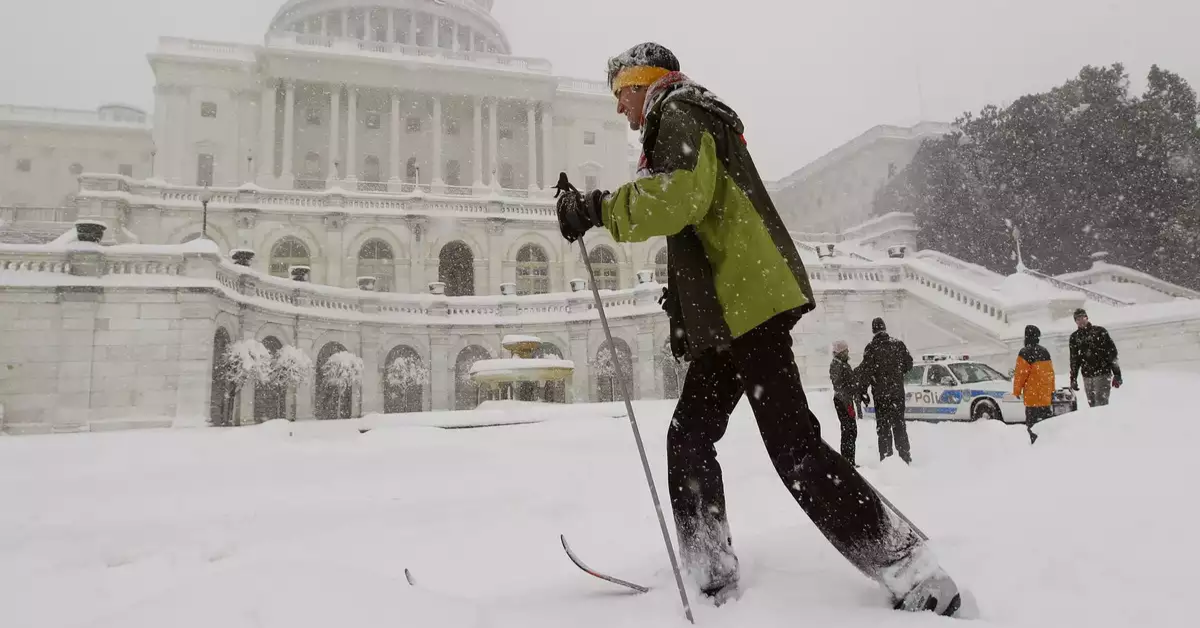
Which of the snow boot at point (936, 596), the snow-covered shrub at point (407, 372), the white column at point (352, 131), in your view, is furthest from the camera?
the white column at point (352, 131)

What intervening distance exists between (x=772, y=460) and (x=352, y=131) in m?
52.2

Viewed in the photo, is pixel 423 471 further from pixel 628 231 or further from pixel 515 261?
pixel 515 261

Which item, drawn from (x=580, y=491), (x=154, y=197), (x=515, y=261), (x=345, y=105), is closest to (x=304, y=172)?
(x=345, y=105)

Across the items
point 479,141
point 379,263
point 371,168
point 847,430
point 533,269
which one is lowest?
point 847,430

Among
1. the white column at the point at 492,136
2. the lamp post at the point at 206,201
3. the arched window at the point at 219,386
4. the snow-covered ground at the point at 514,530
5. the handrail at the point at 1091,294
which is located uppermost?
the white column at the point at 492,136

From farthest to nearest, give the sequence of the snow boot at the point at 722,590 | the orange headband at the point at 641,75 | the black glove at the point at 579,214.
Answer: the orange headband at the point at 641,75, the black glove at the point at 579,214, the snow boot at the point at 722,590

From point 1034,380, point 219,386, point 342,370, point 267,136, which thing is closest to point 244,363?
point 219,386

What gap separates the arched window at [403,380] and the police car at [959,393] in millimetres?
15938

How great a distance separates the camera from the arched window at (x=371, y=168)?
Result: 172ft

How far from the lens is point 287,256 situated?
1265 inches

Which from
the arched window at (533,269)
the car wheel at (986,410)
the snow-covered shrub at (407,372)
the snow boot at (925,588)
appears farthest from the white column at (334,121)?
the snow boot at (925,588)

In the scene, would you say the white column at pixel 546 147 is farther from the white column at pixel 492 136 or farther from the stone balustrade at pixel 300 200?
the stone balustrade at pixel 300 200

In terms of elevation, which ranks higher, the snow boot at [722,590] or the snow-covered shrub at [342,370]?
the snow-covered shrub at [342,370]

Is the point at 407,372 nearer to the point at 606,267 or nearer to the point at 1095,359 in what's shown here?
the point at 606,267
